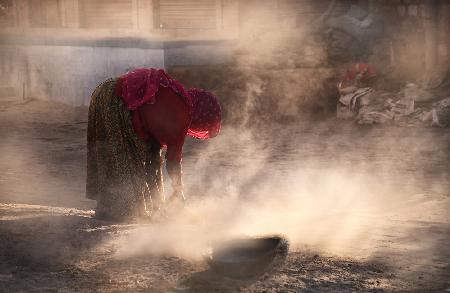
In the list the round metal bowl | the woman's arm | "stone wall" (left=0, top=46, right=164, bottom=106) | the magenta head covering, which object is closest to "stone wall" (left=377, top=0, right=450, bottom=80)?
"stone wall" (left=0, top=46, right=164, bottom=106)

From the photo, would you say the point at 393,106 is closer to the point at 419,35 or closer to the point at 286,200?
the point at 419,35

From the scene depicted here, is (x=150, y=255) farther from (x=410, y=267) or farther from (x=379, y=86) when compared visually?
(x=379, y=86)

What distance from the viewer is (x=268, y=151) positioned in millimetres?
10844

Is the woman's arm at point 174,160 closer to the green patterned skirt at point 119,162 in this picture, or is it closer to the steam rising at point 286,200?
the green patterned skirt at point 119,162

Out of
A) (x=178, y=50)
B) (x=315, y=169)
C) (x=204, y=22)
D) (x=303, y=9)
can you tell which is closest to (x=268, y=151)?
(x=315, y=169)

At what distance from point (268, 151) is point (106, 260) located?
629 cm

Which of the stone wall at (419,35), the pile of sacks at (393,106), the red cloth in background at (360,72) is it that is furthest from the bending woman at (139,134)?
the stone wall at (419,35)

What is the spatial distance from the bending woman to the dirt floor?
0.29 m

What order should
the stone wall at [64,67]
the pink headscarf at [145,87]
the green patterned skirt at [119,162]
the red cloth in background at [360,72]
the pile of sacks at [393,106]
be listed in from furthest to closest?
the stone wall at [64,67], the red cloth in background at [360,72], the pile of sacks at [393,106], the green patterned skirt at [119,162], the pink headscarf at [145,87]

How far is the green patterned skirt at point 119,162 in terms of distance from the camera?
5395mm

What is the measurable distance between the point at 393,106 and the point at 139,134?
8.26m

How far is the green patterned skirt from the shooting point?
17.7ft

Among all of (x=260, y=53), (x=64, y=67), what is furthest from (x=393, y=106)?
(x=64, y=67)

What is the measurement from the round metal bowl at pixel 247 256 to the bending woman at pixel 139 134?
979 mm
